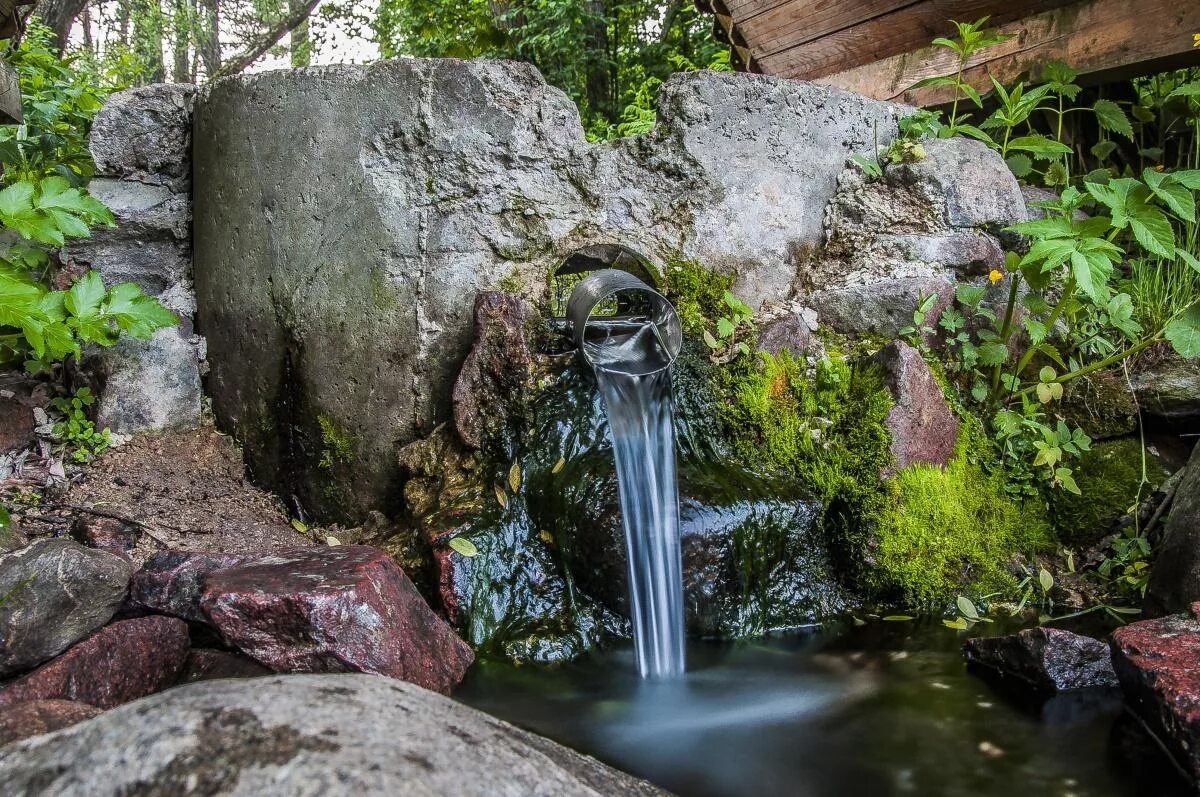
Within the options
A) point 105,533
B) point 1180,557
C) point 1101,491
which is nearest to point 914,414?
point 1101,491

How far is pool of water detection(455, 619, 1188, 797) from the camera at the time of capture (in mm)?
2418

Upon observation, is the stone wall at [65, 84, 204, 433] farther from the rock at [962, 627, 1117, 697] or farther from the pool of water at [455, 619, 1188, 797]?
the rock at [962, 627, 1117, 697]

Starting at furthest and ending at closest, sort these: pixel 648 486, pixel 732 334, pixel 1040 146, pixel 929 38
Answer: pixel 929 38
pixel 1040 146
pixel 732 334
pixel 648 486

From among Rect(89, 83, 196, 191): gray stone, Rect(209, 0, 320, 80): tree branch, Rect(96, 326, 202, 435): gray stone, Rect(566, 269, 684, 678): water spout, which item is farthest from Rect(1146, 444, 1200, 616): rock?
Rect(209, 0, 320, 80): tree branch

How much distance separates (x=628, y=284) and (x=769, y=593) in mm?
1440

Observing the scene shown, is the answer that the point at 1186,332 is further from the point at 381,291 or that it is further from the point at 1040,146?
the point at 381,291

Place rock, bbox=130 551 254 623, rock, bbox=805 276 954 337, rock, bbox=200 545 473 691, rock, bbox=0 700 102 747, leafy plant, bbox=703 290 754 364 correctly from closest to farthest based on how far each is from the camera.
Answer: rock, bbox=0 700 102 747, rock, bbox=200 545 473 691, rock, bbox=130 551 254 623, leafy plant, bbox=703 290 754 364, rock, bbox=805 276 954 337

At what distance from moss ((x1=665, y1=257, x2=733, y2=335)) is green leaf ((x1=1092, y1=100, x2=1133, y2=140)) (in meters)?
2.40

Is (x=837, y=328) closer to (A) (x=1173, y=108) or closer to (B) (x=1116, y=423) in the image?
(B) (x=1116, y=423)

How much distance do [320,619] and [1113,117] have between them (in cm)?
476

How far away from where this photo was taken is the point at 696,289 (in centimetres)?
412

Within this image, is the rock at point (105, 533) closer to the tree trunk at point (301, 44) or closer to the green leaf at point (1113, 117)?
the green leaf at point (1113, 117)

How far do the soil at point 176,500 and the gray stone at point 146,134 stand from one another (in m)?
1.33

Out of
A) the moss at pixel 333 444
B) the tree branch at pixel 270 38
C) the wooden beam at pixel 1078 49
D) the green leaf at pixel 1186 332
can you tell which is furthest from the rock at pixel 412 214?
the tree branch at pixel 270 38
